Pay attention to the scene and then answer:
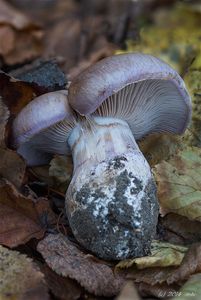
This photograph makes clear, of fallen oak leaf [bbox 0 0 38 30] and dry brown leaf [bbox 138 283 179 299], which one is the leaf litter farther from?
fallen oak leaf [bbox 0 0 38 30]

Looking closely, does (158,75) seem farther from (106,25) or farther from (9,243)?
(106,25)

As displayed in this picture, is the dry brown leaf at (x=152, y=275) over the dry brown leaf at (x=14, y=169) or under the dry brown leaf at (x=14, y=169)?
under

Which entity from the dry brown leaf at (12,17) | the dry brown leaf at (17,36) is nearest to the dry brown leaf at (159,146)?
the dry brown leaf at (17,36)

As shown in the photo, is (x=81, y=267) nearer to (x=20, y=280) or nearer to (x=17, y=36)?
(x=20, y=280)

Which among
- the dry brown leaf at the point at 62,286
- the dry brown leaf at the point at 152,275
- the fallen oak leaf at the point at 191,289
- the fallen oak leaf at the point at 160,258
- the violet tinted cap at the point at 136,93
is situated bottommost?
the dry brown leaf at the point at 62,286

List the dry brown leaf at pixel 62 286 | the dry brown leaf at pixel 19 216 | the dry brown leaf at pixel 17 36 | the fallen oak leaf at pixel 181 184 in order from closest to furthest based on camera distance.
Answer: the dry brown leaf at pixel 62 286 < the dry brown leaf at pixel 19 216 < the fallen oak leaf at pixel 181 184 < the dry brown leaf at pixel 17 36

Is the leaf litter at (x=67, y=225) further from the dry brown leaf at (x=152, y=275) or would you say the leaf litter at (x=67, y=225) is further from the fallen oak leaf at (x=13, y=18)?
the fallen oak leaf at (x=13, y=18)

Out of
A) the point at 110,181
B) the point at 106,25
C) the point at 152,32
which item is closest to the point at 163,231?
the point at 110,181

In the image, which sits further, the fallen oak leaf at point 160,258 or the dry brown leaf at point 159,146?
the dry brown leaf at point 159,146

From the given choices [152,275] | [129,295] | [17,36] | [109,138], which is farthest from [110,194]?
[17,36]
